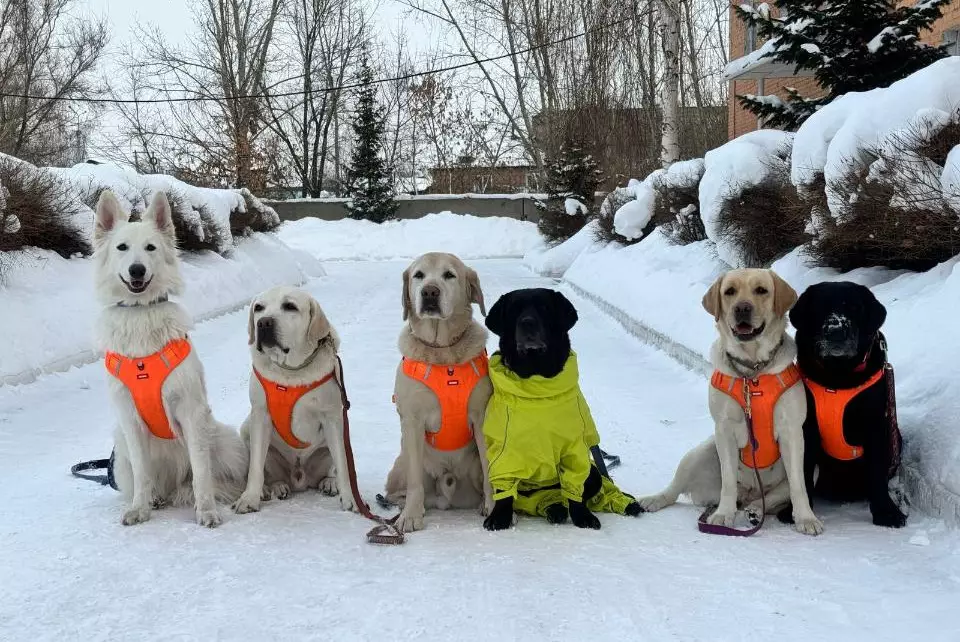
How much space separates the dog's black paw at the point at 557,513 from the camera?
3.82 metres

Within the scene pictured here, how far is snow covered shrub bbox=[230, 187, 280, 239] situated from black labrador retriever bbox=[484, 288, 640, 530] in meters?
14.2

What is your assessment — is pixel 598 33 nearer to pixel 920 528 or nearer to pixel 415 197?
pixel 415 197

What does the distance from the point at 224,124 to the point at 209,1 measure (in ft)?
20.6

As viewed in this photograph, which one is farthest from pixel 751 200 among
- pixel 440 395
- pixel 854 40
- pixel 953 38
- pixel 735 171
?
pixel 953 38

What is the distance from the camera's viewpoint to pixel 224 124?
3747 cm

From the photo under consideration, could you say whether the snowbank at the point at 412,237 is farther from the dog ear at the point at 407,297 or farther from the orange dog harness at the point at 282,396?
the orange dog harness at the point at 282,396

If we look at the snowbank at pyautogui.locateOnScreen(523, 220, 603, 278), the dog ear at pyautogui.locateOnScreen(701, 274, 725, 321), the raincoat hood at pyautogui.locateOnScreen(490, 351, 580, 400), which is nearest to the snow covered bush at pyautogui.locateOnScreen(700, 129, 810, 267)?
the dog ear at pyautogui.locateOnScreen(701, 274, 725, 321)

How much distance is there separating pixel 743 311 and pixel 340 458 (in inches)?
86.9

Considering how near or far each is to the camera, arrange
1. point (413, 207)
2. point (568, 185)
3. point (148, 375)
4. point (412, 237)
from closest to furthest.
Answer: point (148, 375) → point (568, 185) → point (412, 237) → point (413, 207)

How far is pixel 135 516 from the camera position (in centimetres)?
375

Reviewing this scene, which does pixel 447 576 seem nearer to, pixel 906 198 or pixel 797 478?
pixel 797 478

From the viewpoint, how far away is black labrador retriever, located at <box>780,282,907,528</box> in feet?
11.4

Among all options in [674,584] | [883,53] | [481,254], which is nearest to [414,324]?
[674,584]

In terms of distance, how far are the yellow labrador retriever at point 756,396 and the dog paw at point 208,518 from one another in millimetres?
2408
